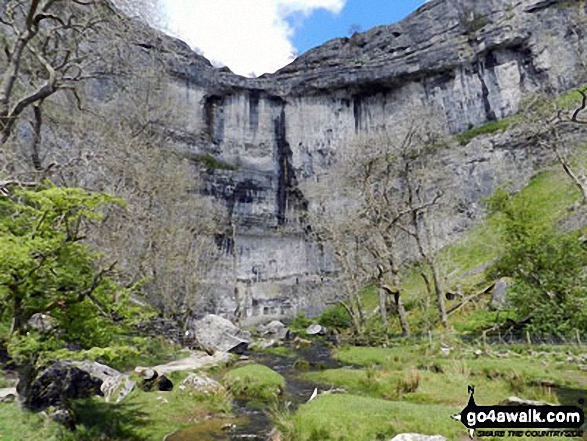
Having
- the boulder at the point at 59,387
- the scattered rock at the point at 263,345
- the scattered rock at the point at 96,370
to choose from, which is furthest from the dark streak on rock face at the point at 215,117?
the boulder at the point at 59,387

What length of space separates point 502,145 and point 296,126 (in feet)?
112

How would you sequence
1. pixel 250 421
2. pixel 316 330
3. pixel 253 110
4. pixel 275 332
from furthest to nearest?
1. pixel 253 110
2. pixel 275 332
3. pixel 316 330
4. pixel 250 421

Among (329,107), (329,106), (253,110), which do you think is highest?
(329,106)

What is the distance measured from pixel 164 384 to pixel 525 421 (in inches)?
434

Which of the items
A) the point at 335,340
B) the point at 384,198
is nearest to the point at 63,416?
the point at 384,198

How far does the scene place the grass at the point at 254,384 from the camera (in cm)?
1520

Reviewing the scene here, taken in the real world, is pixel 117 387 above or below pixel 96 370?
below

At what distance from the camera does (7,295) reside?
9.10 m

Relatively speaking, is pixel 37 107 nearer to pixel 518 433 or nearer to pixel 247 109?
pixel 518 433

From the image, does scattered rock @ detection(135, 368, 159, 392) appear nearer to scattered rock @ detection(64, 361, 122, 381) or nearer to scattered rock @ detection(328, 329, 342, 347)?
scattered rock @ detection(64, 361, 122, 381)

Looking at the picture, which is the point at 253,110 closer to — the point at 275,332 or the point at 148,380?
the point at 275,332

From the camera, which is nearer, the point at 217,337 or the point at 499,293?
the point at 217,337

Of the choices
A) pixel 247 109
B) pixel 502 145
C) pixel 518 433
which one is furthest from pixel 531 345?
pixel 247 109

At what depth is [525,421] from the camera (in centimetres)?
800
